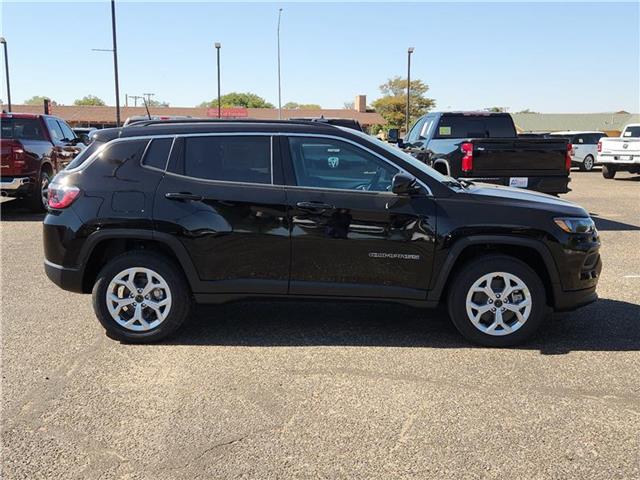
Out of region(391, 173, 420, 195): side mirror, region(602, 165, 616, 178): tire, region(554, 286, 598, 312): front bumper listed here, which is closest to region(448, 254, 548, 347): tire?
region(554, 286, 598, 312): front bumper

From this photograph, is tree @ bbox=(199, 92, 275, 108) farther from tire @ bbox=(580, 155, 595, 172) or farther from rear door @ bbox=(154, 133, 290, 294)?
rear door @ bbox=(154, 133, 290, 294)

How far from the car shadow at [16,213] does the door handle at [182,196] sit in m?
7.93

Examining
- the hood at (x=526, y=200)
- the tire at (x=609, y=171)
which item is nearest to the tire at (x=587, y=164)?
the tire at (x=609, y=171)

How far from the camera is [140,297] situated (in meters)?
4.81

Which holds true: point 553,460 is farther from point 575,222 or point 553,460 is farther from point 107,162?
point 107,162

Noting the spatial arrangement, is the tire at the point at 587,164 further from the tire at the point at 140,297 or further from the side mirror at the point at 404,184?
the tire at the point at 140,297

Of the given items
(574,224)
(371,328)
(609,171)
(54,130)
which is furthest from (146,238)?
(609,171)

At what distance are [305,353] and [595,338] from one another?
2460mm

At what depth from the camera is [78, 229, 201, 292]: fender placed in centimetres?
473

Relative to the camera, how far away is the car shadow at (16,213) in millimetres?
11567

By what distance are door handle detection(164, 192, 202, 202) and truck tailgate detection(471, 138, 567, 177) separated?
6117 millimetres

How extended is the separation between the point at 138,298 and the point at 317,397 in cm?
183

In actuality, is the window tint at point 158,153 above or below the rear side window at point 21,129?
below

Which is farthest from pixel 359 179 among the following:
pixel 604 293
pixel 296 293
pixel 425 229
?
pixel 604 293
